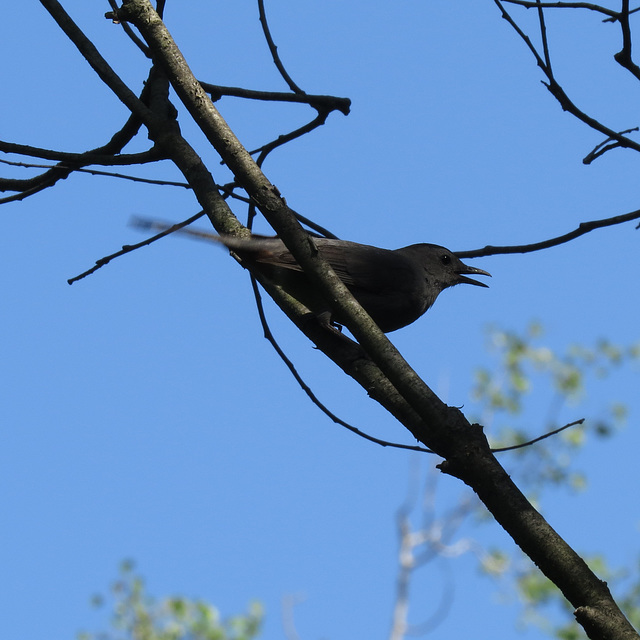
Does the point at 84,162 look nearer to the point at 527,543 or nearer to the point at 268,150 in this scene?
the point at 268,150

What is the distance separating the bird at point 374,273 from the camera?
3869mm

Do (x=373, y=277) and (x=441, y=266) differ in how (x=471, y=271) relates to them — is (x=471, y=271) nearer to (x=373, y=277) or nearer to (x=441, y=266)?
(x=441, y=266)

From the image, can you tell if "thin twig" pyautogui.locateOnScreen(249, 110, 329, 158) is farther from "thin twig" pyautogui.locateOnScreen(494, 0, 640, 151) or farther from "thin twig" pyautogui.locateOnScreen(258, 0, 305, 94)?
"thin twig" pyautogui.locateOnScreen(494, 0, 640, 151)

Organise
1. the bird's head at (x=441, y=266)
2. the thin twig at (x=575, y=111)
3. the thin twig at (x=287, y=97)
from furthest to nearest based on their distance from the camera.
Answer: the bird's head at (x=441, y=266)
the thin twig at (x=287, y=97)
the thin twig at (x=575, y=111)

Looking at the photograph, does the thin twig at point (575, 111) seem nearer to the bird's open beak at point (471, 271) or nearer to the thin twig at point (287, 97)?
the thin twig at point (287, 97)

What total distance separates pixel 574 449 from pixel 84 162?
14920mm

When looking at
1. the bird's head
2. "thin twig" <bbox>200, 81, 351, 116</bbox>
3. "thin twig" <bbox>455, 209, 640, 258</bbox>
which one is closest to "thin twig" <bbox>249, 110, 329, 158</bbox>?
"thin twig" <bbox>200, 81, 351, 116</bbox>

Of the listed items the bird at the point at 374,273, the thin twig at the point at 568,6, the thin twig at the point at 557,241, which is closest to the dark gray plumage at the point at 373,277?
the bird at the point at 374,273

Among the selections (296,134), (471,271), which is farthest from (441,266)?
(296,134)

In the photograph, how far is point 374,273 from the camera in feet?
16.7

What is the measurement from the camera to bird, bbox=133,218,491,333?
3.87 metres

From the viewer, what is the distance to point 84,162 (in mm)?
3727

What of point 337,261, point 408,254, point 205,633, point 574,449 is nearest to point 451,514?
point 574,449

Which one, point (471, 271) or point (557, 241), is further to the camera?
point (471, 271)
